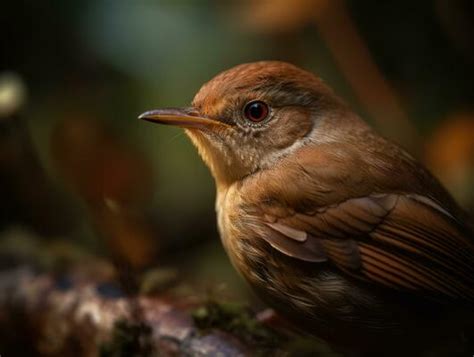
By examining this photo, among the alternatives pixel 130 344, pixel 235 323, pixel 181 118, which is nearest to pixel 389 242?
pixel 235 323

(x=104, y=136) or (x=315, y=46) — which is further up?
(x=104, y=136)

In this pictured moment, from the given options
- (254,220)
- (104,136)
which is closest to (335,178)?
(254,220)

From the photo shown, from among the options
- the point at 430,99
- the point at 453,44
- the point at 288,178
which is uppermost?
the point at 288,178

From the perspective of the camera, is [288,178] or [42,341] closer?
[288,178]

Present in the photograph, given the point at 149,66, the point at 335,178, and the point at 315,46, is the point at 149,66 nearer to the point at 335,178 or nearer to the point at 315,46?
the point at 315,46

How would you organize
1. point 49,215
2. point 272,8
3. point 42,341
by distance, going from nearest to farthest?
point 42,341 < point 272,8 < point 49,215

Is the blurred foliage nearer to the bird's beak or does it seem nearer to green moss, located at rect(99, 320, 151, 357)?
the bird's beak
